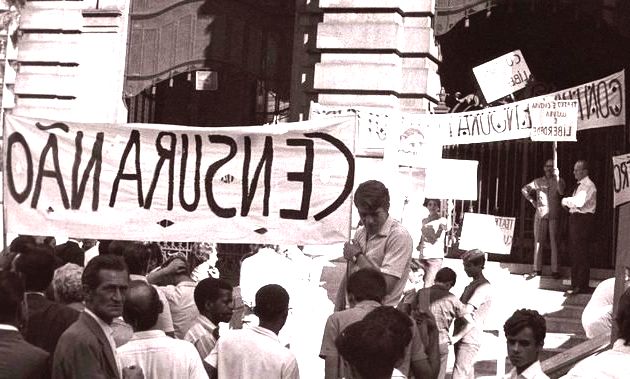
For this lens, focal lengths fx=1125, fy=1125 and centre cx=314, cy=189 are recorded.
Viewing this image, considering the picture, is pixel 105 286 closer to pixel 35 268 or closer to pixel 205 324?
pixel 35 268

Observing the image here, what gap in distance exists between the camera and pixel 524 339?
5555mm

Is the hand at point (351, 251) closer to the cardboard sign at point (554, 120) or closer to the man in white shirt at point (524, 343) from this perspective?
the man in white shirt at point (524, 343)

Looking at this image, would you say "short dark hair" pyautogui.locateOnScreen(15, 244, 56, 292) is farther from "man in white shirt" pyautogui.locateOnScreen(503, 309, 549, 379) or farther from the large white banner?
"man in white shirt" pyautogui.locateOnScreen(503, 309, 549, 379)

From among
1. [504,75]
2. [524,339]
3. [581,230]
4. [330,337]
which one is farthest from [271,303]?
[504,75]

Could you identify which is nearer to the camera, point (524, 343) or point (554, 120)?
point (524, 343)

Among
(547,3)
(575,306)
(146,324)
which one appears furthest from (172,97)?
(146,324)

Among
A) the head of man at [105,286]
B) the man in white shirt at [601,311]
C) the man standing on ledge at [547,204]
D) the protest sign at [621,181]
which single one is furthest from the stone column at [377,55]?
the head of man at [105,286]

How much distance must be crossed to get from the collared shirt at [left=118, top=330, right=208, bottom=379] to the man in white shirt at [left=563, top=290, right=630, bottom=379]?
75.6 inches

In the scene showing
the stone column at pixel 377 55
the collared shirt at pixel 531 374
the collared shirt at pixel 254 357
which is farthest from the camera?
the stone column at pixel 377 55

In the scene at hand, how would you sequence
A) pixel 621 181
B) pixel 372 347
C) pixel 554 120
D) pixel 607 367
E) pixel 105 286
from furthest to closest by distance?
1. pixel 554 120
2. pixel 621 181
3. pixel 105 286
4. pixel 607 367
5. pixel 372 347

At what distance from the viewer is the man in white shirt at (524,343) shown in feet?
18.0

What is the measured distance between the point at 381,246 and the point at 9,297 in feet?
9.05

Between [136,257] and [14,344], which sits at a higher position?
[136,257]

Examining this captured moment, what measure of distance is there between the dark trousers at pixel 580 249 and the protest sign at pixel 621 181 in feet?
19.2
